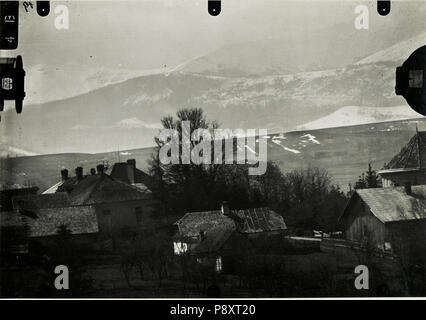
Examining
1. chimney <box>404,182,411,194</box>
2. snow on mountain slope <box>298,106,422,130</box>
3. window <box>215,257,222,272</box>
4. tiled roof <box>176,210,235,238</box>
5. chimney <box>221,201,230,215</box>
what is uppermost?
snow on mountain slope <box>298,106,422,130</box>

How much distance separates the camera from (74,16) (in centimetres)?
576

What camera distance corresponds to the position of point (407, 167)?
586 cm

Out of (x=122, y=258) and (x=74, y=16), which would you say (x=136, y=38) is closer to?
(x=74, y=16)

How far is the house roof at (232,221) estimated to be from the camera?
5820 mm

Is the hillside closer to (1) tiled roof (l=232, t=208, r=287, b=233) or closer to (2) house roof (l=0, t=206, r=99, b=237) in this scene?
(2) house roof (l=0, t=206, r=99, b=237)

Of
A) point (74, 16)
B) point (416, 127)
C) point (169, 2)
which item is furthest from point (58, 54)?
point (416, 127)

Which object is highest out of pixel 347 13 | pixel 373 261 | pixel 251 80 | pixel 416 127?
pixel 347 13

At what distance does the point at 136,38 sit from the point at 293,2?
1397 millimetres

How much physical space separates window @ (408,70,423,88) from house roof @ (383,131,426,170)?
1.22m

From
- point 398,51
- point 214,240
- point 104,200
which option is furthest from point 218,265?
point 398,51

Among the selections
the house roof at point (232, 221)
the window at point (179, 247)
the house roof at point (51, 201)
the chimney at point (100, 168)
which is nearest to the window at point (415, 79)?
the house roof at point (232, 221)

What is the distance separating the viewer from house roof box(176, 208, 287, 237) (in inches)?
229

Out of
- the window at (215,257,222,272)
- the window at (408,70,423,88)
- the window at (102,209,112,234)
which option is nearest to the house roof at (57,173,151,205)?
the window at (102,209,112,234)

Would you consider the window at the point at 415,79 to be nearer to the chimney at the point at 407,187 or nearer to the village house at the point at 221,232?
the chimney at the point at 407,187
